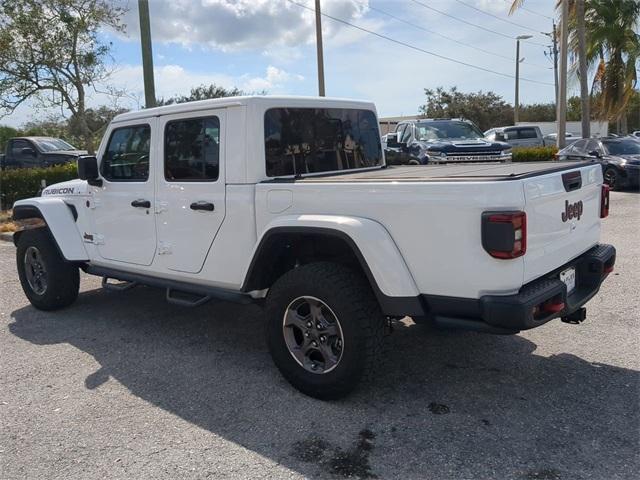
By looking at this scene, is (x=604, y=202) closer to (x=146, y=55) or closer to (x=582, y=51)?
(x=146, y=55)

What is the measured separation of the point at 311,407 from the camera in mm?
3592

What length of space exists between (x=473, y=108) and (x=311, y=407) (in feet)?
158

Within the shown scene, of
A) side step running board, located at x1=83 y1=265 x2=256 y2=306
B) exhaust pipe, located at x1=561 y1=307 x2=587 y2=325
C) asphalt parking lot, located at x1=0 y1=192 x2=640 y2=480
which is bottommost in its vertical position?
asphalt parking lot, located at x1=0 y1=192 x2=640 y2=480

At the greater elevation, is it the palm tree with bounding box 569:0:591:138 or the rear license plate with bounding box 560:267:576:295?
the palm tree with bounding box 569:0:591:138

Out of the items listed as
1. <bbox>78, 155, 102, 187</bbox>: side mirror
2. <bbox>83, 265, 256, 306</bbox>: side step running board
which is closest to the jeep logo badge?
<bbox>83, 265, 256, 306</bbox>: side step running board

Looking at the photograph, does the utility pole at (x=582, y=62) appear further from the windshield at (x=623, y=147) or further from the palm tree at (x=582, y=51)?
the windshield at (x=623, y=147)

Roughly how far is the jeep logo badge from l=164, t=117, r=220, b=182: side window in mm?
2285

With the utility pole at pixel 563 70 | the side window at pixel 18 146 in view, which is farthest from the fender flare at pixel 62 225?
the utility pole at pixel 563 70

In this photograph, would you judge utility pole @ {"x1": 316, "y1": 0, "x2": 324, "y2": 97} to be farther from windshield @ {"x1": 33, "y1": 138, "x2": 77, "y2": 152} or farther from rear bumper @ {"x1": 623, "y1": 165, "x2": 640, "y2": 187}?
rear bumper @ {"x1": 623, "y1": 165, "x2": 640, "y2": 187}

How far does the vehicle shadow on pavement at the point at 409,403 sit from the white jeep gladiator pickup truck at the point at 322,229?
32cm

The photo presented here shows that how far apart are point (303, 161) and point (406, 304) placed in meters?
1.58

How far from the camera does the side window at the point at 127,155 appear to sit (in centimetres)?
470

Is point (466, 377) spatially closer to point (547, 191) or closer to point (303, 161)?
point (547, 191)

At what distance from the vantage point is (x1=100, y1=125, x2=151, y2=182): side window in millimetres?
4695
